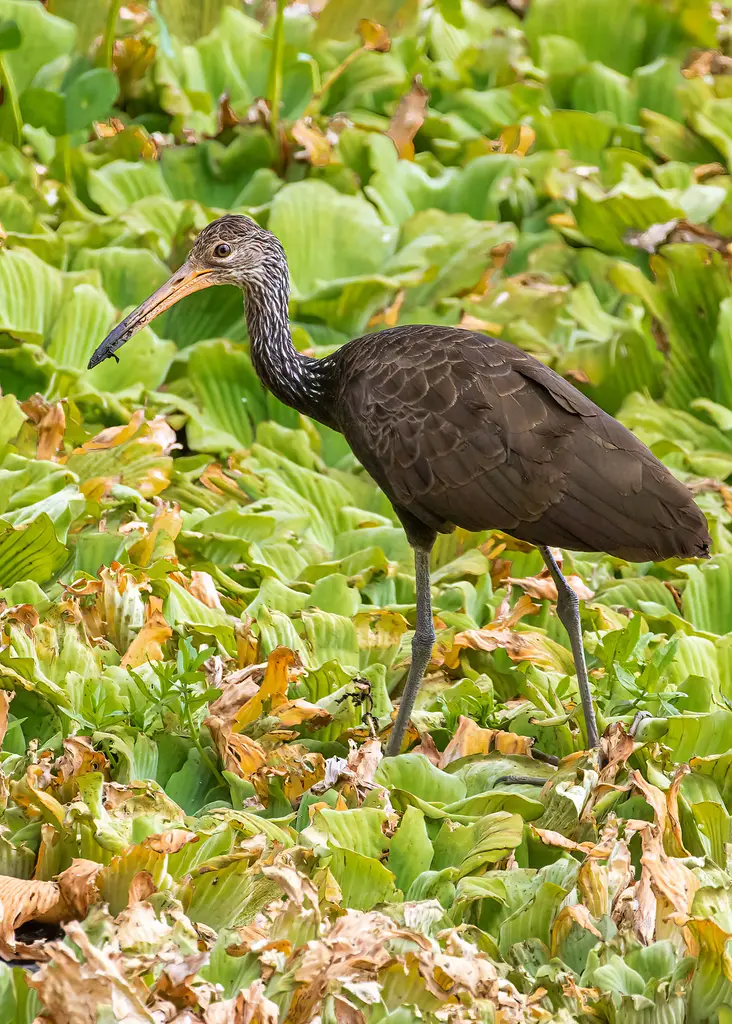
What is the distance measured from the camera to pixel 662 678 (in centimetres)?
491

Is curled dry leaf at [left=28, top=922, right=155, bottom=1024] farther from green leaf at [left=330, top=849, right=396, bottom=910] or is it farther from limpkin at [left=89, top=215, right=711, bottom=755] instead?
limpkin at [left=89, top=215, right=711, bottom=755]

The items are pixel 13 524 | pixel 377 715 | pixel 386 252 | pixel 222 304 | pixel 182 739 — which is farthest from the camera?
pixel 386 252

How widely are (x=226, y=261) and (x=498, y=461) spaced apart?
4.88 feet

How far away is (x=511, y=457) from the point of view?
453 cm

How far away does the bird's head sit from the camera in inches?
211

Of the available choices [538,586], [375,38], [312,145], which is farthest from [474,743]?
[375,38]

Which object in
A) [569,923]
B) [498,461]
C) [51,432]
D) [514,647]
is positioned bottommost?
[514,647]

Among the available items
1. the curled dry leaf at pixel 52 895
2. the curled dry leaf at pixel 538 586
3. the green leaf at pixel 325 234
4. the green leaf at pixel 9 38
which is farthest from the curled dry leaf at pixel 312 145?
the curled dry leaf at pixel 52 895

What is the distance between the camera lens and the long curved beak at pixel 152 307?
16.9 ft

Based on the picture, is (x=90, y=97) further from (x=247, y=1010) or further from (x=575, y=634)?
(x=247, y=1010)

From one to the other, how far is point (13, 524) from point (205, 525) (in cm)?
80

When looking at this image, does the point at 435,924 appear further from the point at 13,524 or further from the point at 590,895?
the point at 13,524

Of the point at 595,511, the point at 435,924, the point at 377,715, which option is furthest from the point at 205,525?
the point at 435,924

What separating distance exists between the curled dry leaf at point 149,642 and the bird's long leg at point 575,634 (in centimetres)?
130
